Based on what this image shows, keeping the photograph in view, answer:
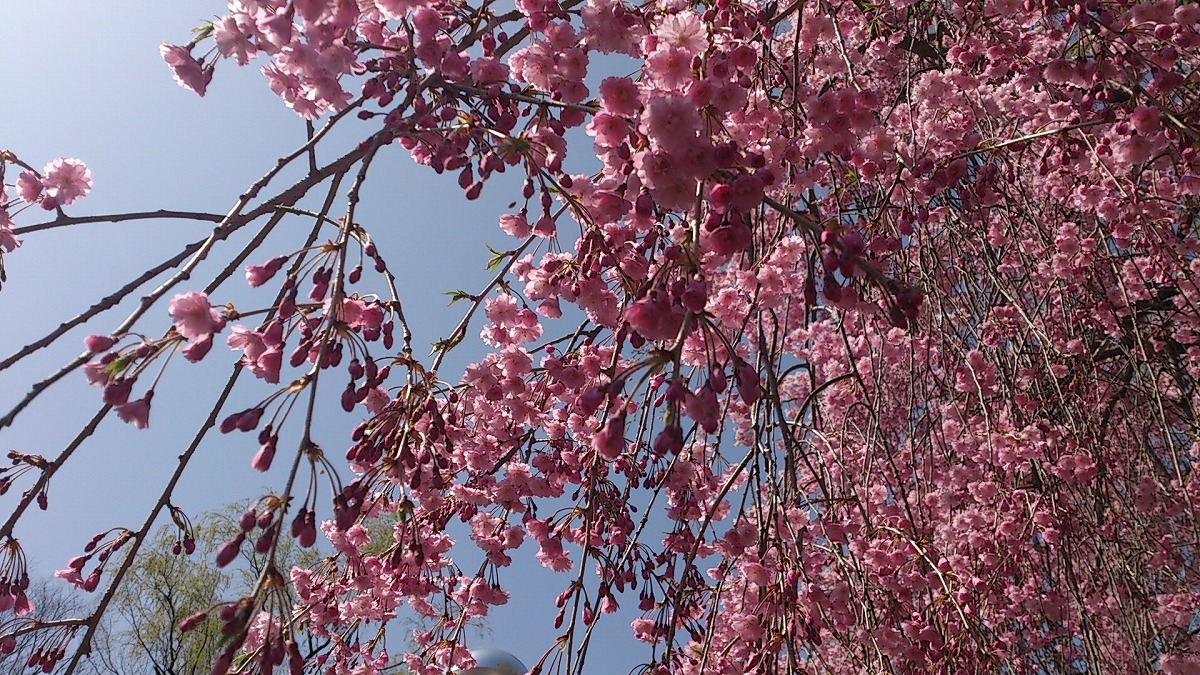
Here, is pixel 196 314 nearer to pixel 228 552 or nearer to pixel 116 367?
pixel 116 367

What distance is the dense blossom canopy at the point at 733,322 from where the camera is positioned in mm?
1125

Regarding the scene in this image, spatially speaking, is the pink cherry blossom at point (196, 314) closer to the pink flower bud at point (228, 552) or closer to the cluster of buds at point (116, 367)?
the cluster of buds at point (116, 367)

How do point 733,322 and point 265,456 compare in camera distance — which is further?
point 733,322

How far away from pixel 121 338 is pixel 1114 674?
4.10 metres

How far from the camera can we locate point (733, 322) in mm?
1995

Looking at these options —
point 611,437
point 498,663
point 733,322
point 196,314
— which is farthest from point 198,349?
point 498,663

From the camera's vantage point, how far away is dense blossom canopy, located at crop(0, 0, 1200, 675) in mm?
1125

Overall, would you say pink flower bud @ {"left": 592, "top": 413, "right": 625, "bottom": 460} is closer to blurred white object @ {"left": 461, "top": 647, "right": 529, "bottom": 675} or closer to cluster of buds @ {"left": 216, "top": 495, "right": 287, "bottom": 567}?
cluster of buds @ {"left": 216, "top": 495, "right": 287, "bottom": 567}

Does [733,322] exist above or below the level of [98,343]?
above

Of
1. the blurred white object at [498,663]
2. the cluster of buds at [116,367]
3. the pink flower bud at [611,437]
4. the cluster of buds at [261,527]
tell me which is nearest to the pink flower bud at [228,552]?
the cluster of buds at [261,527]

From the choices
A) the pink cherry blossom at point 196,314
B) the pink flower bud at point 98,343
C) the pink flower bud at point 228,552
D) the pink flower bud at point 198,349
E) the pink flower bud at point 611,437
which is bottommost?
the pink flower bud at point 228,552

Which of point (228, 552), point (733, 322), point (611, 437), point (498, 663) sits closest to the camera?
point (611, 437)

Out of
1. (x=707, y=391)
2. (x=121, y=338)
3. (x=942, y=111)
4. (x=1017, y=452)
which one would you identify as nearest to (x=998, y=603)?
(x=1017, y=452)

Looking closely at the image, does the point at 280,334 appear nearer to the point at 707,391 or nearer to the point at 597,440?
the point at 597,440
